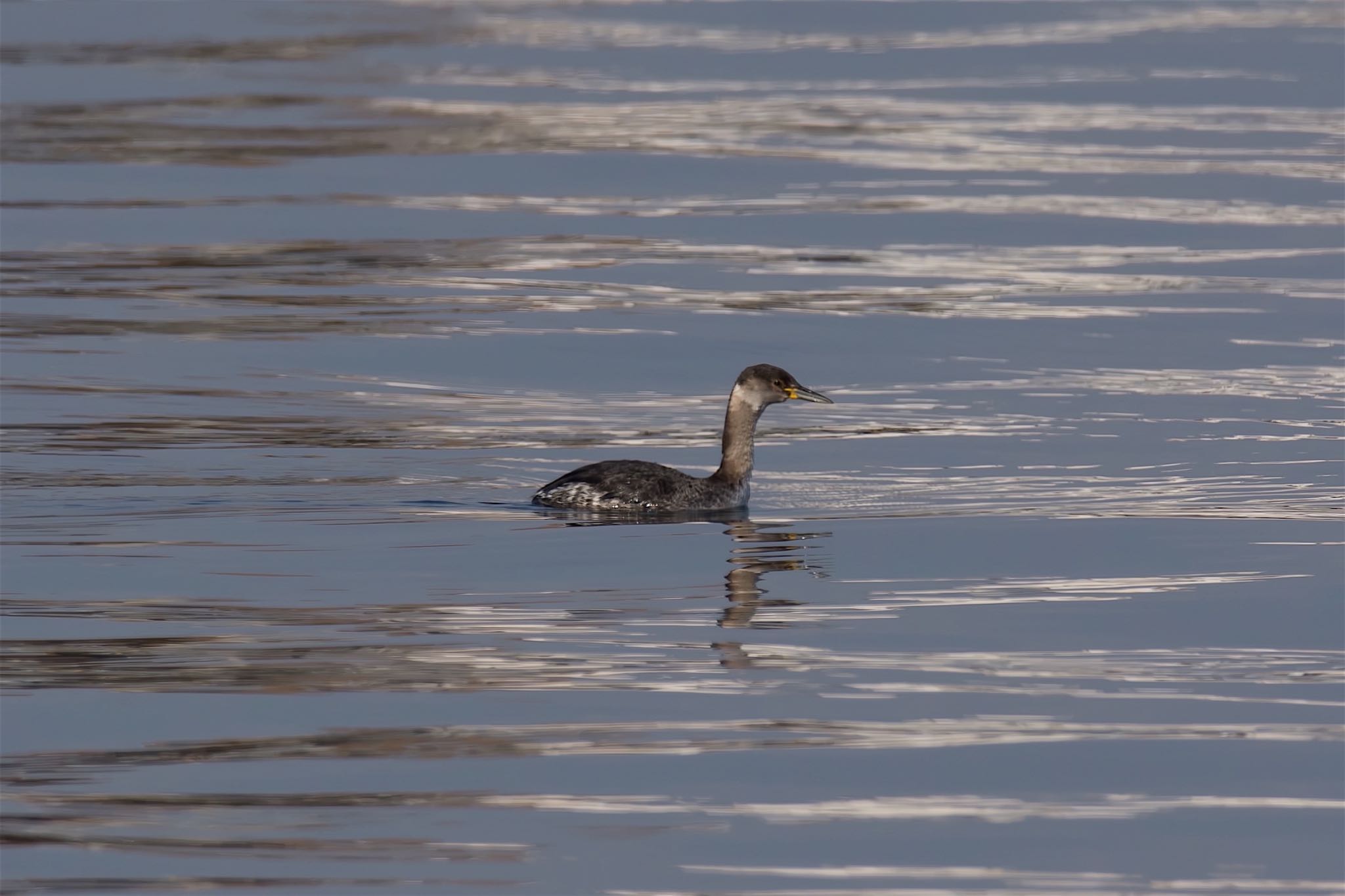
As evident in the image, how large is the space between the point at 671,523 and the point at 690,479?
43cm

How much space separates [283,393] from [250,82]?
2073 centimetres

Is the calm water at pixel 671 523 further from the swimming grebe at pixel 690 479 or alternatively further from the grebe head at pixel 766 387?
the grebe head at pixel 766 387

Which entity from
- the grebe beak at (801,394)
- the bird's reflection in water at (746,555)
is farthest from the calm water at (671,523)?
the grebe beak at (801,394)

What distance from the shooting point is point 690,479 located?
13.6 meters

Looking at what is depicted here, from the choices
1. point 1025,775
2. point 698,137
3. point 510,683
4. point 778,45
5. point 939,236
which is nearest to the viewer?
point 1025,775

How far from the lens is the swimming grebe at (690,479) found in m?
13.0

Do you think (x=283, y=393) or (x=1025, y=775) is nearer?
(x=1025, y=775)

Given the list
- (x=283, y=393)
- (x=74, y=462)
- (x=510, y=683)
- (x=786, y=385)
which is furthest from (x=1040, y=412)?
(x=510, y=683)

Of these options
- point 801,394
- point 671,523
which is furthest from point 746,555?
point 801,394

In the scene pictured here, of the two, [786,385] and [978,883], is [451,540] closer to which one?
[786,385]

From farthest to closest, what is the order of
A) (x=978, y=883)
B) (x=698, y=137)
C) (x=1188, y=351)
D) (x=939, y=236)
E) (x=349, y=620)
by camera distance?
1. (x=698, y=137)
2. (x=939, y=236)
3. (x=1188, y=351)
4. (x=349, y=620)
5. (x=978, y=883)

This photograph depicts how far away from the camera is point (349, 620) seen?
10.3 m

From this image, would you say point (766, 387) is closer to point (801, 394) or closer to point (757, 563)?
point (801, 394)

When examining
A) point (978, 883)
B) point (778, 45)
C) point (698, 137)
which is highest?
point (778, 45)
